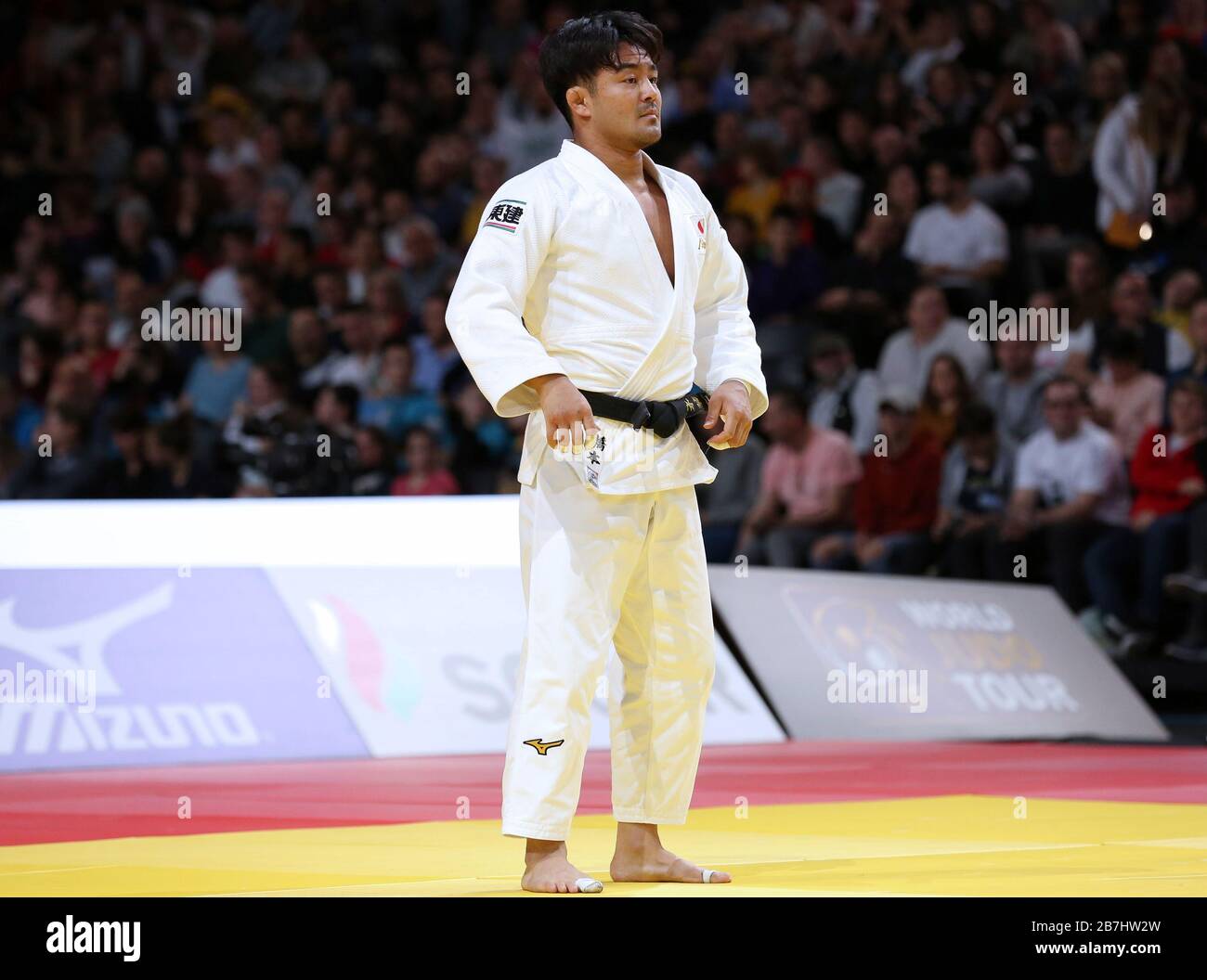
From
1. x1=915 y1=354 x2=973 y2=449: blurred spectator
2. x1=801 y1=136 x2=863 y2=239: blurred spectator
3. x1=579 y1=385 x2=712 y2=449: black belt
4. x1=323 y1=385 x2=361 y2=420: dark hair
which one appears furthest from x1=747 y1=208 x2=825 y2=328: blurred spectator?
x1=579 y1=385 x2=712 y2=449: black belt

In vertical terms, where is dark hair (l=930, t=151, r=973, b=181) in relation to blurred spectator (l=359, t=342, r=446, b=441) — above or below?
above

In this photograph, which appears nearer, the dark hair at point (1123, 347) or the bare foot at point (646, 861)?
the bare foot at point (646, 861)

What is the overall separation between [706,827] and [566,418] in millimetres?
1660

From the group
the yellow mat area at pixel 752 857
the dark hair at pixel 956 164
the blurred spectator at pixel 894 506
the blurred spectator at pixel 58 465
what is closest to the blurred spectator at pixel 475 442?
the blurred spectator at pixel 894 506

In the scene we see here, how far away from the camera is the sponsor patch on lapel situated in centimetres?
360

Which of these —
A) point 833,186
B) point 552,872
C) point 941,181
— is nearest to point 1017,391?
point 941,181

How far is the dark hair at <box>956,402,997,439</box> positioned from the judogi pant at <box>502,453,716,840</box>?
5.07 meters

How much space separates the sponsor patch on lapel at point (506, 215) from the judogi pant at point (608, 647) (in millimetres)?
455

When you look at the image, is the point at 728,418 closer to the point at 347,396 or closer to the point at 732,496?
the point at 732,496

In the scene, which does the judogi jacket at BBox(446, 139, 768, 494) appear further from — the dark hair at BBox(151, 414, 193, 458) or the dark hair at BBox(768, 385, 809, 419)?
the dark hair at BBox(151, 414, 193, 458)

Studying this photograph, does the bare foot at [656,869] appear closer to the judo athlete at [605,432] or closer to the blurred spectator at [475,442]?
the judo athlete at [605,432]

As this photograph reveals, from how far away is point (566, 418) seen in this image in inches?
135

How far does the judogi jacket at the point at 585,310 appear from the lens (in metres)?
3.56

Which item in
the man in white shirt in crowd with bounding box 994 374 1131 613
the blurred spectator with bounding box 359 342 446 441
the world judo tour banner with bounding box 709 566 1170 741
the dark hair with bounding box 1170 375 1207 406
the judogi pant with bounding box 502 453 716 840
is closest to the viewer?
the judogi pant with bounding box 502 453 716 840
